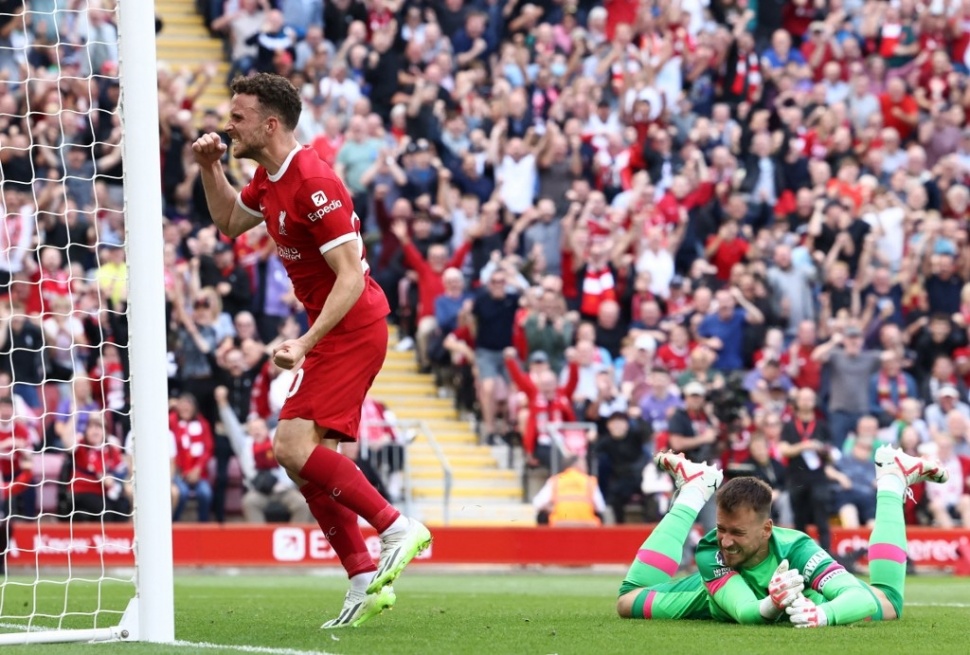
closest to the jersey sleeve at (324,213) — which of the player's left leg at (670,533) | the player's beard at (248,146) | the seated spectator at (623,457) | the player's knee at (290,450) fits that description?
the player's beard at (248,146)

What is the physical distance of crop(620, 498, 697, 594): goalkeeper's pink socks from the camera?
834 centimetres

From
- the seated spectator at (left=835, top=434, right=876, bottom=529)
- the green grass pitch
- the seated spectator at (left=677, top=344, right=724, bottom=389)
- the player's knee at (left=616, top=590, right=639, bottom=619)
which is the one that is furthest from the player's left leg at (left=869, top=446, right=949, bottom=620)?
the seated spectator at (left=677, top=344, right=724, bottom=389)

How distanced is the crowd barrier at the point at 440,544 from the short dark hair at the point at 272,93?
948 cm

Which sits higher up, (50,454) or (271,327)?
(271,327)

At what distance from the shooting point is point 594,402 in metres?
19.2

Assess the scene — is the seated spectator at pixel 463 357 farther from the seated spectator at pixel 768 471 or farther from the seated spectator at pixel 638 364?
the seated spectator at pixel 768 471

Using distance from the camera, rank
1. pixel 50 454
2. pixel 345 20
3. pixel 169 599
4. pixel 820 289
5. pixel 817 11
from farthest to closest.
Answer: pixel 817 11 < pixel 345 20 < pixel 820 289 < pixel 50 454 < pixel 169 599

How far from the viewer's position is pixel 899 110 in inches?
933

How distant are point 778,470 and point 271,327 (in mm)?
5890

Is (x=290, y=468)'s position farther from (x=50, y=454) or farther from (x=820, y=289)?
(x=820, y=289)

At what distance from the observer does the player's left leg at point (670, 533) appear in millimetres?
8352

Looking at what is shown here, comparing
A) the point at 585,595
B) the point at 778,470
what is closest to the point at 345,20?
the point at 778,470

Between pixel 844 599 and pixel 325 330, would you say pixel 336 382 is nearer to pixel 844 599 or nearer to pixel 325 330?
pixel 325 330

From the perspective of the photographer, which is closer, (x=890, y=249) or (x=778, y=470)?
(x=778, y=470)
